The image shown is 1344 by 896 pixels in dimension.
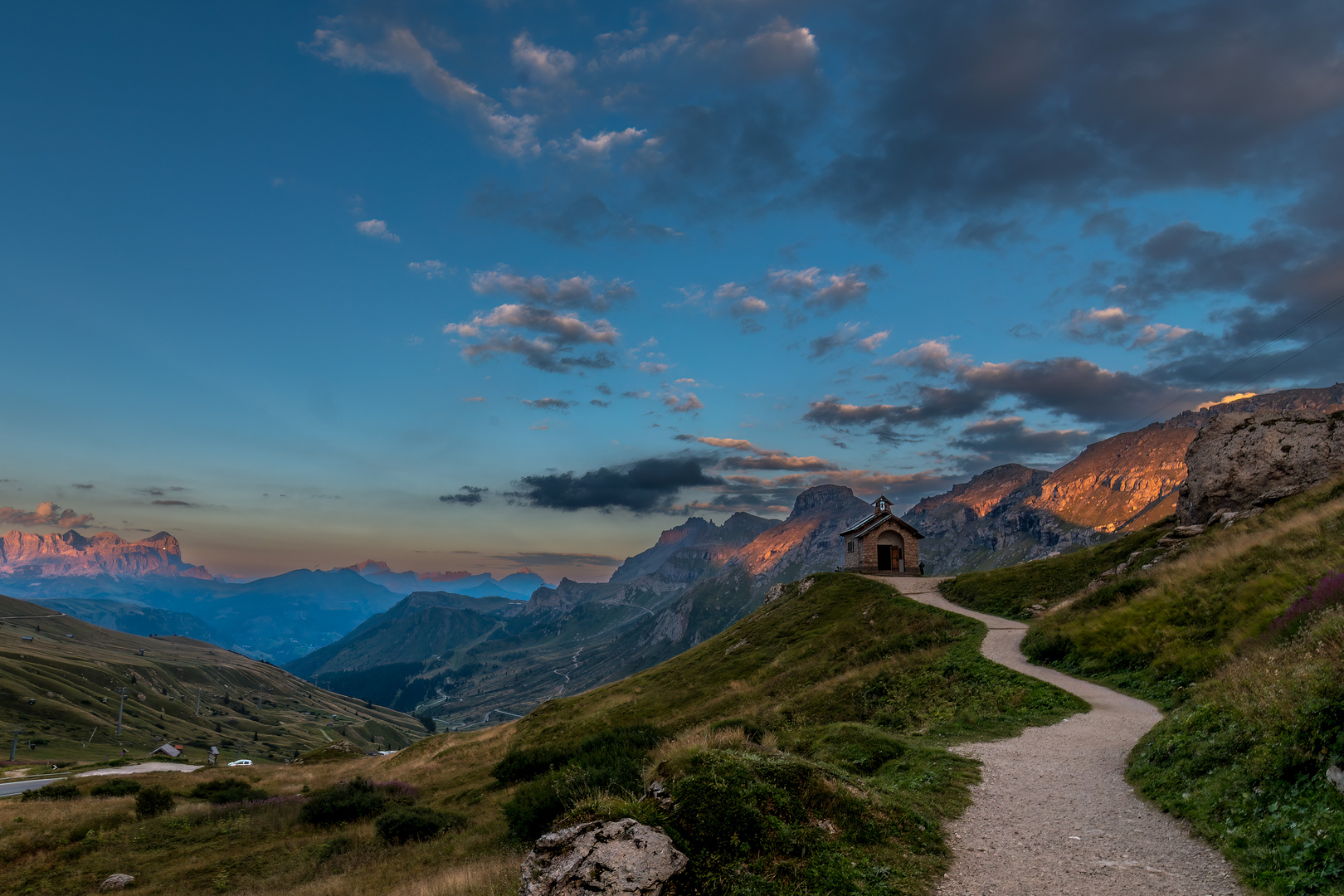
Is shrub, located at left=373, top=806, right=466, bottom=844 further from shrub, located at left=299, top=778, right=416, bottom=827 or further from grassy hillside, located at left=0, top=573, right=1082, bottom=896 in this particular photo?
shrub, located at left=299, top=778, right=416, bottom=827

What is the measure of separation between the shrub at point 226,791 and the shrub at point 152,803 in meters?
4.24

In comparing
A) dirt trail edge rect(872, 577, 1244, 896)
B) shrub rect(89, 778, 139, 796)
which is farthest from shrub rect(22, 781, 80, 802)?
dirt trail edge rect(872, 577, 1244, 896)

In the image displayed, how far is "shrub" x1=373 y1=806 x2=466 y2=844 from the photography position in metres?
21.1

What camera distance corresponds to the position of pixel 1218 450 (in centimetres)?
3881

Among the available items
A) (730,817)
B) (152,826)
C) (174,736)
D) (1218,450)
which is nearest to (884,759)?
(730,817)

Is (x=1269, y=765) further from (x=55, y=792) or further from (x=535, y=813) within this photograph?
(x=55, y=792)

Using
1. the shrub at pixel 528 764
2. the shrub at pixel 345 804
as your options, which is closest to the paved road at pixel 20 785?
the shrub at pixel 345 804

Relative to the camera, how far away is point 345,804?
25547 millimetres

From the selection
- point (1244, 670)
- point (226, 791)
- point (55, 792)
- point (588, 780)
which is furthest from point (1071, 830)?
point (55, 792)

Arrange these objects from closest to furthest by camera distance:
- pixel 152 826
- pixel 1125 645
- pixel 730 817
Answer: pixel 730 817 → pixel 1125 645 → pixel 152 826

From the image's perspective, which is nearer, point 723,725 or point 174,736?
point 723,725

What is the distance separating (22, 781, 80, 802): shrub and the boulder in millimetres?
45797

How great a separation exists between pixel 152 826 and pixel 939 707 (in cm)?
3410

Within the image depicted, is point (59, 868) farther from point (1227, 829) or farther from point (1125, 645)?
point (1125, 645)
